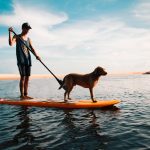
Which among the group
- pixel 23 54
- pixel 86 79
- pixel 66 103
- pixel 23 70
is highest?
pixel 23 54

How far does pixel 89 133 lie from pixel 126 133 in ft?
3.29

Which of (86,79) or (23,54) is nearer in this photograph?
(86,79)

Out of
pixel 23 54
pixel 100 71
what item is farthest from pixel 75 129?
pixel 23 54

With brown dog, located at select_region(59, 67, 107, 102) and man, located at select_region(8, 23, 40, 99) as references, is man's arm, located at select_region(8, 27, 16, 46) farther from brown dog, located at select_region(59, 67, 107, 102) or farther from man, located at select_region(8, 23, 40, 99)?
brown dog, located at select_region(59, 67, 107, 102)

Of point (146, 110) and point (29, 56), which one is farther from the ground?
point (29, 56)

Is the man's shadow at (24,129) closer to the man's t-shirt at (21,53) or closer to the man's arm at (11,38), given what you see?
the man's t-shirt at (21,53)

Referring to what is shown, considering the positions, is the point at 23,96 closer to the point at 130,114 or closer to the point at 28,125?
the point at 28,125

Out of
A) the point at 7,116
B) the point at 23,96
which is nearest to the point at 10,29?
the point at 23,96

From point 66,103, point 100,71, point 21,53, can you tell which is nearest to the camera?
point 66,103

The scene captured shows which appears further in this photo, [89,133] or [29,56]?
[29,56]

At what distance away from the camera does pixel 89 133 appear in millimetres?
6543

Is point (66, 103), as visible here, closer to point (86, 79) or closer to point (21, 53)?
point (86, 79)

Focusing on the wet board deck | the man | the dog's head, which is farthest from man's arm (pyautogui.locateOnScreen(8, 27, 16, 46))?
the dog's head

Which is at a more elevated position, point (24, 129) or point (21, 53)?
point (21, 53)
